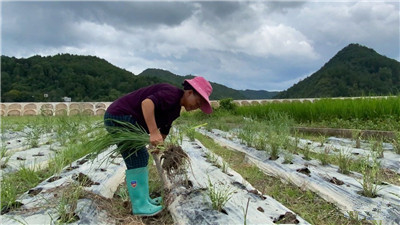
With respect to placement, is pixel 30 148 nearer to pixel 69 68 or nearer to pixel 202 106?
pixel 202 106

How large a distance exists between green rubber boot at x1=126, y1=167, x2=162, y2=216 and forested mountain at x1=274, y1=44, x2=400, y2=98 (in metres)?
23.5

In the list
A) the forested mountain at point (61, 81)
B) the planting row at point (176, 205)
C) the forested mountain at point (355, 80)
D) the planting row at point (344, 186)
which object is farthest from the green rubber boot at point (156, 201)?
the forested mountain at point (355, 80)

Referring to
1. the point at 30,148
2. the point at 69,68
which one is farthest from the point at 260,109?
the point at 69,68

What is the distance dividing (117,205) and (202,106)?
972mm

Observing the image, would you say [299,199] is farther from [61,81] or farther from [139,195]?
[61,81]

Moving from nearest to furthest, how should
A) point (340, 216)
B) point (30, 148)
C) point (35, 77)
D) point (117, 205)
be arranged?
point (340, 216)
point (117, 205)
point (30, 148)
point (35, 77)

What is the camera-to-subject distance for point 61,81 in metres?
27.0

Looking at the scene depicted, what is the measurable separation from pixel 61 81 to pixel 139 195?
27554mm

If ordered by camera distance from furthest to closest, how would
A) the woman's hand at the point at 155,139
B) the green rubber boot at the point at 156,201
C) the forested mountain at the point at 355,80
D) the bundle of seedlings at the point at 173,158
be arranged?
the forested mountain at the point at 355,80 < the green rubber boot at the point at 156,201 < the bundle of seedlings at the point at 173,158 < the woman's hand at the point at 155,139

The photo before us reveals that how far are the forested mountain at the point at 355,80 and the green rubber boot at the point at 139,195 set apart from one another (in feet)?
77.1

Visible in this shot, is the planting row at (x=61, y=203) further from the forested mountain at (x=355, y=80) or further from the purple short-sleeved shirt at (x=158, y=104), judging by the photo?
the forested mountain at (x=355, y=80)

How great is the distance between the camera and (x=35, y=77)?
2816 cm

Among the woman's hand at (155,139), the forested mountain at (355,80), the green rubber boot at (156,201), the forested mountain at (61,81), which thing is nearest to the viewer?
the woman's hand at (155,139)

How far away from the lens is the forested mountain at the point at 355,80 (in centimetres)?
2472
